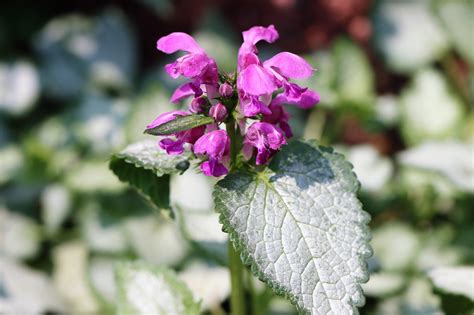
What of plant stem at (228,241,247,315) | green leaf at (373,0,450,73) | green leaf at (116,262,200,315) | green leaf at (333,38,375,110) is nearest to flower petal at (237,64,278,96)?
plant stem at (228,241,247,315)

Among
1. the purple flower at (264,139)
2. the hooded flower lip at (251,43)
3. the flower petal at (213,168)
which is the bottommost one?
the flower petal at (213,168)

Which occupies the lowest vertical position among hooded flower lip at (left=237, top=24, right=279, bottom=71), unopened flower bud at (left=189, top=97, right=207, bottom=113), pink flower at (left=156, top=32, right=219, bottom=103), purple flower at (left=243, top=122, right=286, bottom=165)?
purple flower at (left=243, top=122, right=286, bottom=165)

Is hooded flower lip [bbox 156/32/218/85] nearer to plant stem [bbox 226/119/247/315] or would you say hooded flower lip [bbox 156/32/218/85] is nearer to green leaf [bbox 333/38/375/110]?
plant stem [bbox 226/119/247/315]

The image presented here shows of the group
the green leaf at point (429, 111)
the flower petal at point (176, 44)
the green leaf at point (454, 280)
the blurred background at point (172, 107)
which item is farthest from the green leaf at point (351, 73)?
the flower petal at point (176, 44)

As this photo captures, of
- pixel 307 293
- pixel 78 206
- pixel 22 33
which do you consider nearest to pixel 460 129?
pixel 78 206

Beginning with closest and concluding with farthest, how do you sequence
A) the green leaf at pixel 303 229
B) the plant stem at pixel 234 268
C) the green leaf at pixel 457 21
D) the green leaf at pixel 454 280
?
the green leaf at pixel 303 229
the plant stem at pixel 234 268
the green leaf at pixel 454 280
the green leaf at pixel 457 21

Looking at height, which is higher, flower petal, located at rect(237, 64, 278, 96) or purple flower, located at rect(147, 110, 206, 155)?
flower petal, located at rect(237, 64, 278, 96)

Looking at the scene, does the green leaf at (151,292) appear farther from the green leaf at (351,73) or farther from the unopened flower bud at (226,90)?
the green leaf at (351,73)
